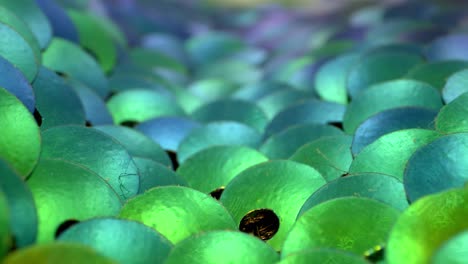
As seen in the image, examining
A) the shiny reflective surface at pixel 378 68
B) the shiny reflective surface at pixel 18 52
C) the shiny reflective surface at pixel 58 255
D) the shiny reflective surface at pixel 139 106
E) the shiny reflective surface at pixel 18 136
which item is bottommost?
the shiny reflective surface at pixel 139 106

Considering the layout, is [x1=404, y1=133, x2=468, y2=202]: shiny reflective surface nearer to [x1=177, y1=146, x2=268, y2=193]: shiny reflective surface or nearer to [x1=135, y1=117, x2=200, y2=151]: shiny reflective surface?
[x1=177, y1=146, x2=268, y2=193]: shiny reflective surface

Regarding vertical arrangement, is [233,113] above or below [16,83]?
below

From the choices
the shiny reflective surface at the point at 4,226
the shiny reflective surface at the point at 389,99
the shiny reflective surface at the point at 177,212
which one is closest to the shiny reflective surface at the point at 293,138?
the shiny reflective surface at the point at 389,99

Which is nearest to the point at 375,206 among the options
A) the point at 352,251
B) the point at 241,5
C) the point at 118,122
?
the point at 352,251

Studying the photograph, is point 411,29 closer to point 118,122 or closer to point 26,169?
point 118,122

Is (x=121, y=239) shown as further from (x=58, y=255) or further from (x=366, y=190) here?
(x=366, y=190)

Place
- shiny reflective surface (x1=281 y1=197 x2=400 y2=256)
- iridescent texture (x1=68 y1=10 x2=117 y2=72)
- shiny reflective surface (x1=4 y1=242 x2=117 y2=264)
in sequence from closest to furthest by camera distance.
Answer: shiny reflective surface (x1=4 y1=242 x2=117 y2=264) → shiny reflective surface (x1=281 y1=197 x2=400 y2=256) → iridescent texture (x1=68 y1=10 x2=117 y2=72)

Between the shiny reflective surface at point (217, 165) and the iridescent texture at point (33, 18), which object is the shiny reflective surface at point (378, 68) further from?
the iridescent texture at point (33, 18)

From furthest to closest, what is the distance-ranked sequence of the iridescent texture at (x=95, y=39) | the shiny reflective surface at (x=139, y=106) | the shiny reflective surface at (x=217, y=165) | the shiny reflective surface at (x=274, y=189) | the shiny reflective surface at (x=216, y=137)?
the iridescent texture at (x=95, y=39), the shiny reflective surface at (x=139, y=106), the shiny reflective surface at (x=216, y=137), the shiny reflective surface at (x=217, y=165), the shiny reflective surface at (x=274, y=189)

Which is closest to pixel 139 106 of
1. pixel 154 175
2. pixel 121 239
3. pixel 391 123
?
pixel 154 175

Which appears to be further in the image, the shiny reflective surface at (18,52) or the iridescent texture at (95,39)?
the iridescent texture at (95,39)

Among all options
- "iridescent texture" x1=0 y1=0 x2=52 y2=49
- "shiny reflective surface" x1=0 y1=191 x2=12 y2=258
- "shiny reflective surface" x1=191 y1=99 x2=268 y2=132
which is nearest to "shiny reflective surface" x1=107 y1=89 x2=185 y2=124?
"shiny reflective surface" x1=191 y1=99 x2=268 y2=132
